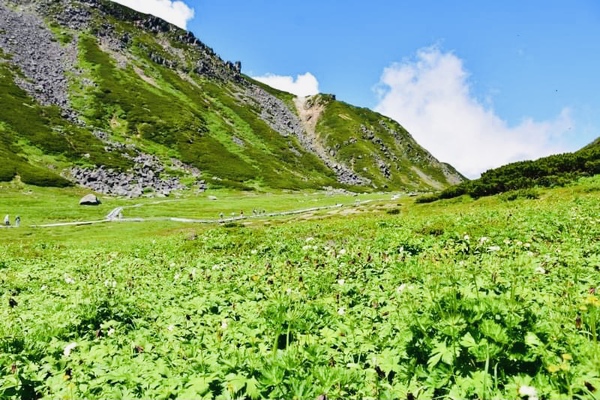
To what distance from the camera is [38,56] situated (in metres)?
176

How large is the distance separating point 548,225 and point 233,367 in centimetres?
1630

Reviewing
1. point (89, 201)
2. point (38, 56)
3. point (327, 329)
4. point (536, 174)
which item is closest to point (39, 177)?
point (89, 201)

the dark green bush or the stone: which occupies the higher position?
the dark green bush

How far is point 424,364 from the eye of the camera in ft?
20.2

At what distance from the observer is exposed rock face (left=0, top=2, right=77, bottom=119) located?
15625 centimetres

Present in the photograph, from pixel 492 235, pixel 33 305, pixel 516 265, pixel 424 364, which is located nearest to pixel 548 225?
pixel 492 235

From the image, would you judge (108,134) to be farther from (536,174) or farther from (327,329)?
(327,329)

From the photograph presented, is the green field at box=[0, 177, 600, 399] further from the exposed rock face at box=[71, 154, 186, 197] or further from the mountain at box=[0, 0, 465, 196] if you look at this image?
the mountain at box=[0, 0, 465, 196]

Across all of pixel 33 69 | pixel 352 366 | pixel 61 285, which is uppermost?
pixel 33 69

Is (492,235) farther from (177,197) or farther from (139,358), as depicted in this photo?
(177,197)

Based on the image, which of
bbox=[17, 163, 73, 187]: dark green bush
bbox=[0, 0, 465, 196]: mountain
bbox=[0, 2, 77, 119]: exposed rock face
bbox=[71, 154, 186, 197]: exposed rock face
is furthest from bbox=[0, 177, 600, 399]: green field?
bbox=[0, 2, 77, 119]: exposed rock face

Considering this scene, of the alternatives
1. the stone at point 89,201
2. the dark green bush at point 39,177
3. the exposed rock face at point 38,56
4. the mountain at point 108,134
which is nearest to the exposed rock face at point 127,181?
the mountain at point 108,134

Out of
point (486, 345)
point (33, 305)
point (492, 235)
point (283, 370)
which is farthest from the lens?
point (492, 235)

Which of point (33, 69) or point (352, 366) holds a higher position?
point (33, 69)
